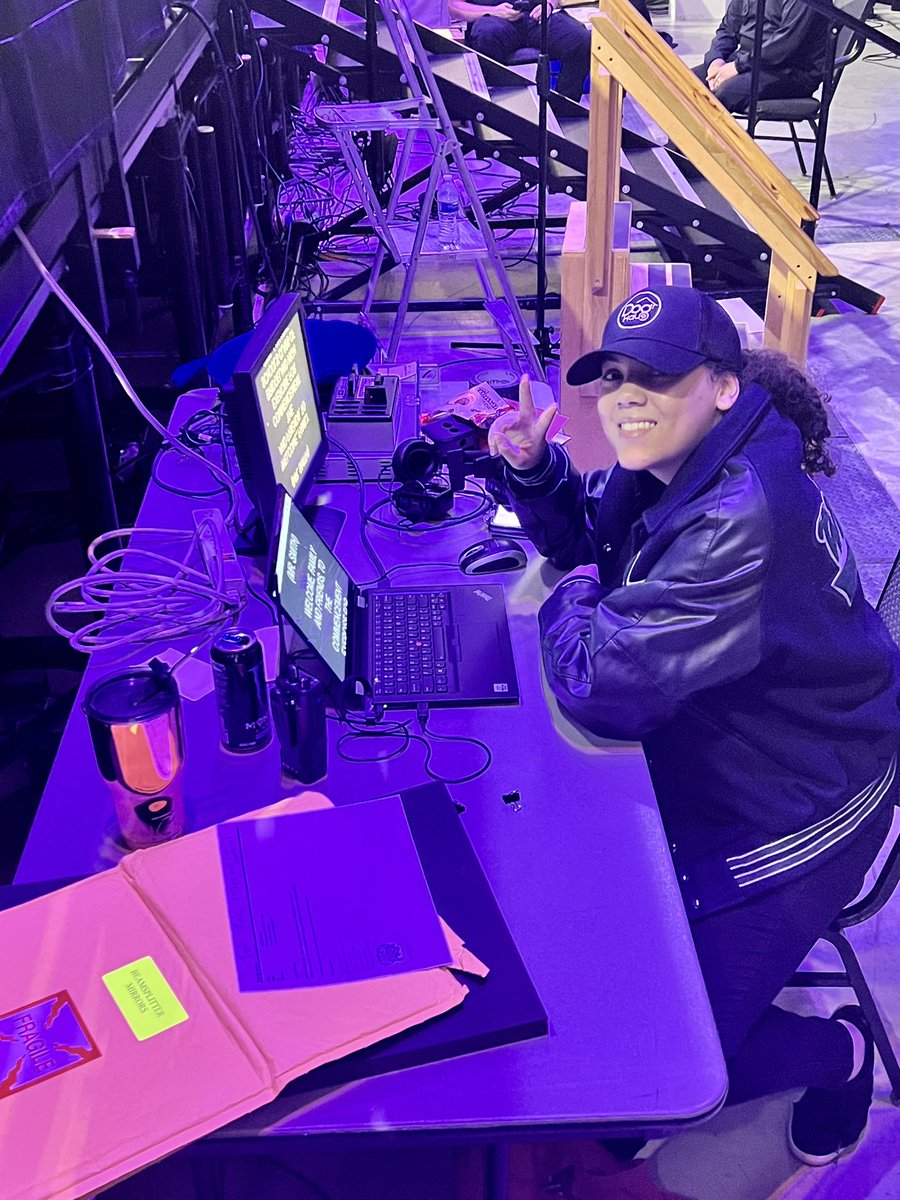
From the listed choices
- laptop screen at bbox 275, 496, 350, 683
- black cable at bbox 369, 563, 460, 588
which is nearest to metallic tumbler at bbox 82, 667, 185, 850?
laptop screen at bbox 275, 496, 350, 683

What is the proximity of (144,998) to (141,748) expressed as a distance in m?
0.28

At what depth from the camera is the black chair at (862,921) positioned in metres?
1.71

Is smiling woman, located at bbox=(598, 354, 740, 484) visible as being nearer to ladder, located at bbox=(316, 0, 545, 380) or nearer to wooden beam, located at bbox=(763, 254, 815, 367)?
ladder, located at bbox=(316, 0, 545, 380)

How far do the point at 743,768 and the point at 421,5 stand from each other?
193 inches

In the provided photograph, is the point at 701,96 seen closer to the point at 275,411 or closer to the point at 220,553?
the point at 275,411

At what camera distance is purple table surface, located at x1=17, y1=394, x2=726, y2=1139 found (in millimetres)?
1094

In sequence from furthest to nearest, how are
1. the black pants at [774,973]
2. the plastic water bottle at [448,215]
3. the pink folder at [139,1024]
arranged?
the plastic water bottle at [448,215] → the black pants at [774,973] → the pink folder at [139,1024]

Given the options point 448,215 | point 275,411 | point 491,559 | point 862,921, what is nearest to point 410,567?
point 491,559

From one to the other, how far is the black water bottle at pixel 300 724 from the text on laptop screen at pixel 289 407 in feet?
1.59

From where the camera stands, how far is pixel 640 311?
1.62 meters

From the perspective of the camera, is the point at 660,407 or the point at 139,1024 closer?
the point at 139,1024

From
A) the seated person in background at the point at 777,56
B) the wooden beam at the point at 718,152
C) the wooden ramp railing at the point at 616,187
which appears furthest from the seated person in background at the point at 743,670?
the seated person in background at the point at 777,56

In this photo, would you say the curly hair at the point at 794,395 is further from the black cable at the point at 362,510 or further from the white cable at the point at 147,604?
the white cable at the point at 147,604

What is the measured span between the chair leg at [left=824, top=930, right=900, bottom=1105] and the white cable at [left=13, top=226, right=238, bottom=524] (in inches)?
47.0
